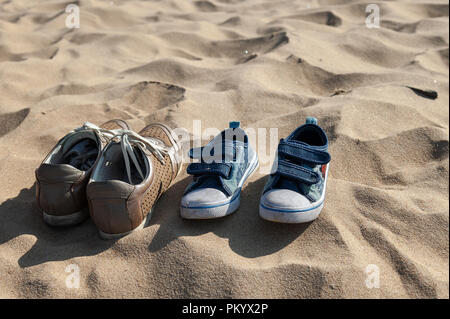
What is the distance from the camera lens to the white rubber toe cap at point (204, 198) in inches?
68.3

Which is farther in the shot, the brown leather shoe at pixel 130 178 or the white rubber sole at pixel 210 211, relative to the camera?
the white rubber sole at pixel 210 211

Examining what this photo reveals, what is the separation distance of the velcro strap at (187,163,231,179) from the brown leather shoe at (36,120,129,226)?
0.46 metres

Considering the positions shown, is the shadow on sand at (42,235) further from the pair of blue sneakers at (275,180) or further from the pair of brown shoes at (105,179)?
the pair of blue sneakers at (275,180)

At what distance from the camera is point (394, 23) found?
14.2ft

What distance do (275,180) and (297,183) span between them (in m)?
0.10

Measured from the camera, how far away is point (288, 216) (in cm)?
166

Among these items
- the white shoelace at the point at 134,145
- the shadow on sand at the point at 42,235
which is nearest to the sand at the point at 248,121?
the shadow on sand at the point at 42,235

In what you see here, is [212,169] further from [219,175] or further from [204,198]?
[204,198]

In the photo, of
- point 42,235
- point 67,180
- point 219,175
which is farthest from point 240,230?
point 42,235

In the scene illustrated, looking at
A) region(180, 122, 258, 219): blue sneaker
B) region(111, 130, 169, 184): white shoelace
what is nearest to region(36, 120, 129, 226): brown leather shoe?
region(111, 130, 169, 184): white shoelace

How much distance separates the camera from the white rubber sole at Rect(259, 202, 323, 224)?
1663mm

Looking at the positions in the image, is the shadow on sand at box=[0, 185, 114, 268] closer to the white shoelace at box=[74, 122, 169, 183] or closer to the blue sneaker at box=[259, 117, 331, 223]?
the white shoelace at box=[74, 122, 169, 183]

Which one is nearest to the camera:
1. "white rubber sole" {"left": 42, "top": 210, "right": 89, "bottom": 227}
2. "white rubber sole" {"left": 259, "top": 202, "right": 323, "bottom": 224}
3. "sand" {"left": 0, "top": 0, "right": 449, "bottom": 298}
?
"sand" {"left": 0, "top": 0, "right": 449, "bottom": 298}

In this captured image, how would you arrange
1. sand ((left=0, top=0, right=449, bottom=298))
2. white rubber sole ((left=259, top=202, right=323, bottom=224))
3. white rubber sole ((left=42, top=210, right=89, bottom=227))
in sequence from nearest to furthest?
1. sand ((left=0, top=0, right=449, bottom=298))
2. white rubber sole ((left=259, top=202, right=323, bottom=224))
3. white rubber sole ((left=42, top=210, right=89, bottom=227))
